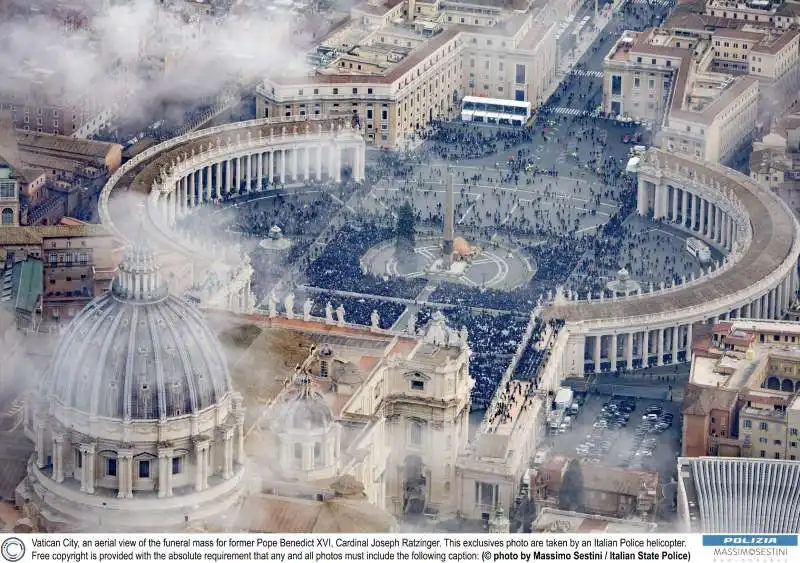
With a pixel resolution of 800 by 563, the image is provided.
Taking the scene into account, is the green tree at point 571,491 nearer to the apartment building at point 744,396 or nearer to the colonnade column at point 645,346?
the apartment building at point 744,396

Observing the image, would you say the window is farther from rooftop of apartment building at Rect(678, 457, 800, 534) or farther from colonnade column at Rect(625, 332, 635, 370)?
colonnade column at Rect(625, 332, 635, 370)

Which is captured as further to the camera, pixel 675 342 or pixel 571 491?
pixel 675 342

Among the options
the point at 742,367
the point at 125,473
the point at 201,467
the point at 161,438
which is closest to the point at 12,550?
the point at 125,473

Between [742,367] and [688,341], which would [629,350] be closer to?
[688,341]

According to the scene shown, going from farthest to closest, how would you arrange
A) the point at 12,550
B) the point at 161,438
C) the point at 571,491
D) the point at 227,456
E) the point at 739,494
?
the point at 571,491, the point at 739,494, the point at 227,456, the point at 161,438, the point at 12,550

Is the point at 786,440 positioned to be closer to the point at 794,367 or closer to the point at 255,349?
the point at 794,367

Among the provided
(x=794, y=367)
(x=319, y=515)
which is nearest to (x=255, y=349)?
(x=319, y=515)

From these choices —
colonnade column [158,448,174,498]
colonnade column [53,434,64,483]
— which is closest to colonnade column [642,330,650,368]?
colonnade column [158,448,174,498]
